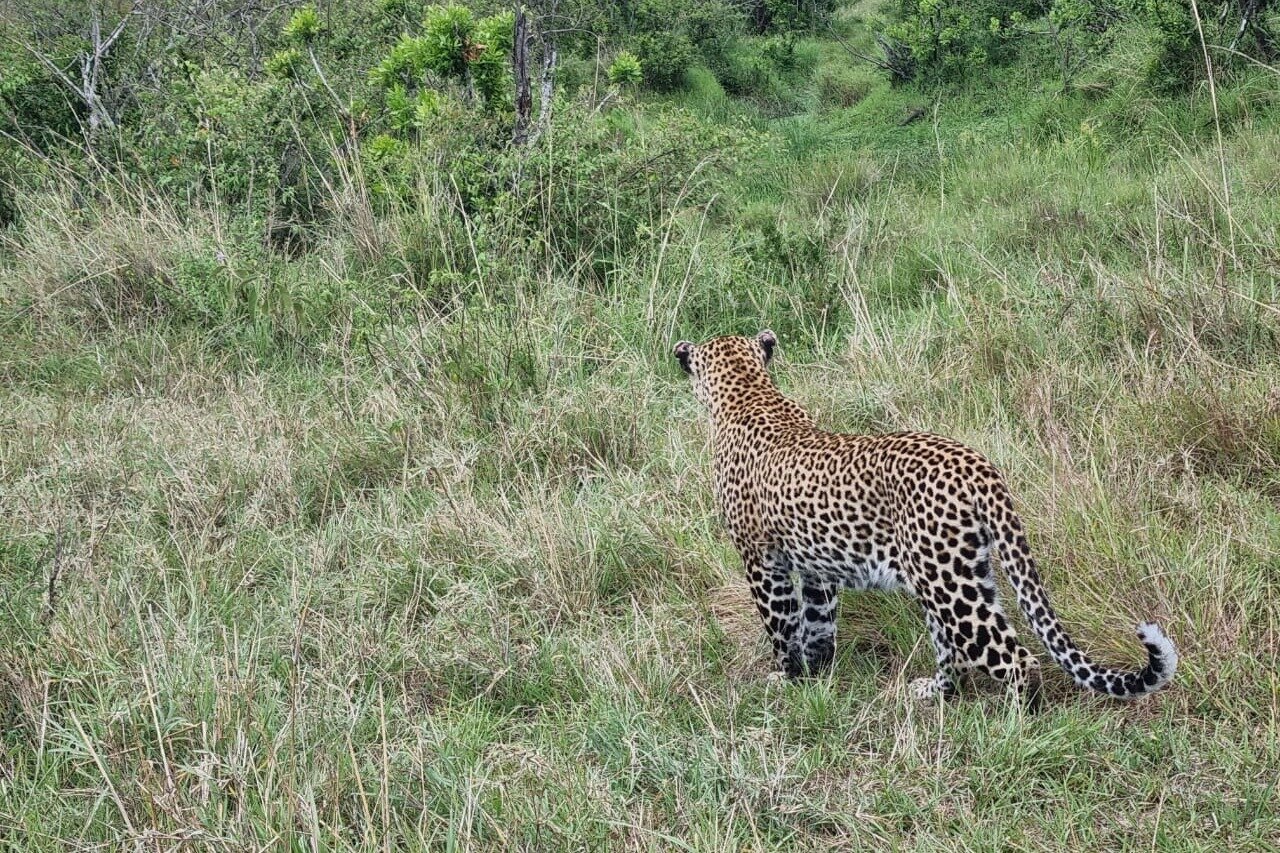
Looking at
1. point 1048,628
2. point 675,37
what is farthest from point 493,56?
point 1048,628

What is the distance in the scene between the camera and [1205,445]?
14.7ft

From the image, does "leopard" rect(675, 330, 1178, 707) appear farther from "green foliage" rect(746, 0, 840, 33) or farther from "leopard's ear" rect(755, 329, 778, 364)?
"green foliage" rect(746, 0, 840, 33)

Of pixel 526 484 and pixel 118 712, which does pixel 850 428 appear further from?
pixel 118 712

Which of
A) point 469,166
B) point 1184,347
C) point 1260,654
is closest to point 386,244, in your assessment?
point 469,166

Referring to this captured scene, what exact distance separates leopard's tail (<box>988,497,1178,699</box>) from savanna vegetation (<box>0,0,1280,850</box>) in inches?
5.2

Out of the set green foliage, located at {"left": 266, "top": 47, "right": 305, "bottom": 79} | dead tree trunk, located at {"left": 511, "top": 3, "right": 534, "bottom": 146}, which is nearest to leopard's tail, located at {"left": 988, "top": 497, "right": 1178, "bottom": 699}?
dead tree trunk, located at {"left": 511, "top": 3, "right": 534, "bottom": 146}

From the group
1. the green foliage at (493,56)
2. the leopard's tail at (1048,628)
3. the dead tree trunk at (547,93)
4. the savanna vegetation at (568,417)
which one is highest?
the green foliage at (493,56)

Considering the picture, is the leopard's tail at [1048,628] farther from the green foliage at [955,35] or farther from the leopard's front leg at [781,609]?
the green foliage at [955,35]

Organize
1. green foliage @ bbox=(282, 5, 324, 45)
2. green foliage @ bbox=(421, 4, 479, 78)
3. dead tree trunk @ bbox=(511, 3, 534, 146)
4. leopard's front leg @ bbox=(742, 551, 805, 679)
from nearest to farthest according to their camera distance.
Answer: leopard's front leg @ bbox=(742, 551, 805, 679) < green foliage @ bbox=(421, 4, 479, 78) < dead tree trunk @ bbox=(511, 3, 534, 146) < green foliage @ bbox=(282, 5, 324, 45)

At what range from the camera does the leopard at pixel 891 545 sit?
3277 mm

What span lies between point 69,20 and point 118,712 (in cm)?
791

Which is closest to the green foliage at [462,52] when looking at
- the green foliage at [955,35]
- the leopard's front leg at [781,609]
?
the green foliage at [955,35]

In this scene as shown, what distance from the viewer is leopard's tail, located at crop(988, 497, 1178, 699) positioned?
3184 millimetres

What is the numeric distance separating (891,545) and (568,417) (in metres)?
2.22
